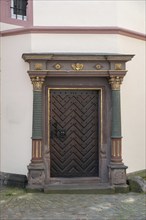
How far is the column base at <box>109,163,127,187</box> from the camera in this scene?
26.7 feet

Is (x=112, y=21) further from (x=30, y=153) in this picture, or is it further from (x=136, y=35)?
(x=30, y=153)

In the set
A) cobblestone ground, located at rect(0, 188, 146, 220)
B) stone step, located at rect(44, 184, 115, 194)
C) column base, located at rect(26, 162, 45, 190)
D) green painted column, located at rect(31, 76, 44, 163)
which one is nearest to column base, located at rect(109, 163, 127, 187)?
stone step, located at rect(44, 184, 115, 194)

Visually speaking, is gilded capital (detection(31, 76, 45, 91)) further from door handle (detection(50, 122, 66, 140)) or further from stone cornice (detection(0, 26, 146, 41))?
stone cornice (detection(0, 26, 146, 41))

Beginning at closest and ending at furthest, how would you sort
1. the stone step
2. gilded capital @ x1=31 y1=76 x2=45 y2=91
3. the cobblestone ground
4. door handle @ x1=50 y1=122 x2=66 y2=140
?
the cobblestone ground < the stone step < gilded capital @ x1=31 y1=76 x2=45 y2=91 < door handle @ x1=50 y1=122 x2=66 y2=140

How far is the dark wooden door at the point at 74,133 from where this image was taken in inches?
337

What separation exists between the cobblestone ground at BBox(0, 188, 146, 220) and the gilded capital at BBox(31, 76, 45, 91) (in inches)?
86.9

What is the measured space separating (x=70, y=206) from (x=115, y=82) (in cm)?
290

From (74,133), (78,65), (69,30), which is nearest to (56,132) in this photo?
(74,133)

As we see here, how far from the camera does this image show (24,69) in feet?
27.9

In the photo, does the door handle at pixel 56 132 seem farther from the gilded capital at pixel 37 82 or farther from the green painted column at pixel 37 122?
the gilded capital at pixel 37 82

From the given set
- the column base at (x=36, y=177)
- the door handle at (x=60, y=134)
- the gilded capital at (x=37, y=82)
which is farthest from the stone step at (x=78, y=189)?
the gilded capital at (x=37, y=82)

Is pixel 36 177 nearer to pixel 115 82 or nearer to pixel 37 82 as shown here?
pixel 37 82

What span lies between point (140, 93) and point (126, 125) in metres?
0.91

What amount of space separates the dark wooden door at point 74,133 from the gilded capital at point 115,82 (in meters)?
0.54
